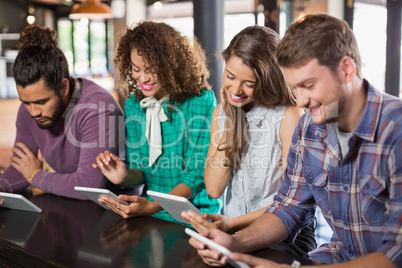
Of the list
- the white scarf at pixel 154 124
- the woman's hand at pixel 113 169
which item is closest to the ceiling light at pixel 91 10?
the white scarf at pixel 154 124

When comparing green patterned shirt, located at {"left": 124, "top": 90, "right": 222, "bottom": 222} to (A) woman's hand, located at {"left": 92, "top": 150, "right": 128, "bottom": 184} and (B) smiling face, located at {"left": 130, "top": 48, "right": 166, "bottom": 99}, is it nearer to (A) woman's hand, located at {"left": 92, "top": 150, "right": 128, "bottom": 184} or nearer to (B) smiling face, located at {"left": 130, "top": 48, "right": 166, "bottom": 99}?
(B) smiling face, located at {"left": 130, "top": 48, "right": 166, "bottom": 99}

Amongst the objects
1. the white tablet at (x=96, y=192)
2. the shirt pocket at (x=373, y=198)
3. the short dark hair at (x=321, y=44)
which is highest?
the short dark hair at (x=321, y=44)

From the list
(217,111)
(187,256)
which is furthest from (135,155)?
(187,256)

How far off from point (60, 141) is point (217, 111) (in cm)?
87

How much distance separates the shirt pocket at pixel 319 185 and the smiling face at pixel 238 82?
1.57 ft

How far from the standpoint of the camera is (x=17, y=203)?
74.5 inches

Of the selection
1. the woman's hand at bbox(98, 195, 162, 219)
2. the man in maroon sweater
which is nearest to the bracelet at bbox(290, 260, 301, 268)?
the woman's hand at bbox(98, 195, 162, 219)

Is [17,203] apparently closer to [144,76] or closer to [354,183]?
[144,76]

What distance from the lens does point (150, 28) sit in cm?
232

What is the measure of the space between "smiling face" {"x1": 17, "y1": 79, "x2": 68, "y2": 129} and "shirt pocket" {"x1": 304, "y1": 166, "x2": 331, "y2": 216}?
52.8 inches

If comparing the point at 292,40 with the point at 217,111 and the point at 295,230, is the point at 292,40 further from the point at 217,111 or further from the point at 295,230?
A: the point at 217,111

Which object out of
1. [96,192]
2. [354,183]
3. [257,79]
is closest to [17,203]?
[96,192]

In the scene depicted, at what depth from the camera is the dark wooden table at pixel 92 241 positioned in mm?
1372

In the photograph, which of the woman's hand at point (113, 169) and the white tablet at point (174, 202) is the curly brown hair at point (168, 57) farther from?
the white tablet at point (174, 202)
